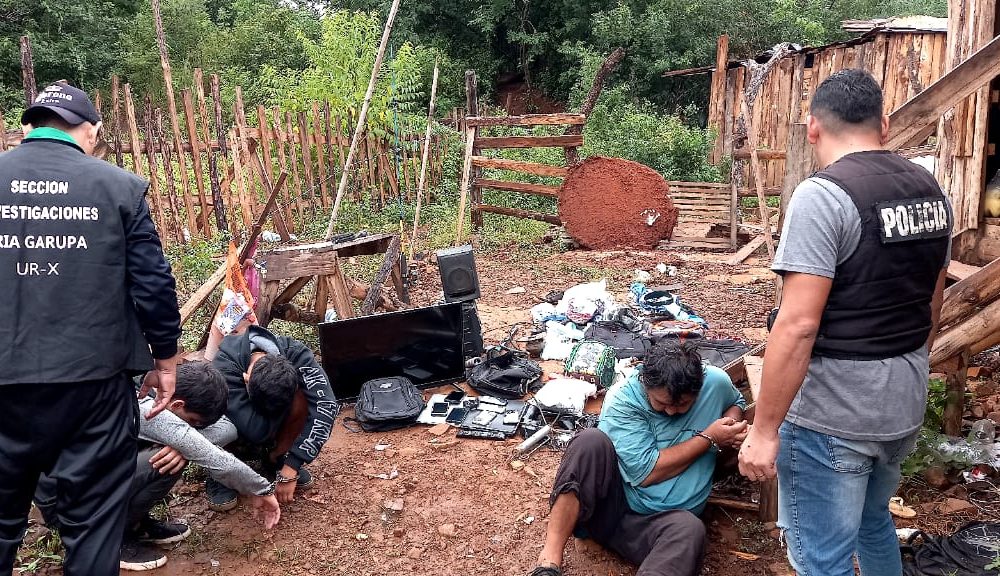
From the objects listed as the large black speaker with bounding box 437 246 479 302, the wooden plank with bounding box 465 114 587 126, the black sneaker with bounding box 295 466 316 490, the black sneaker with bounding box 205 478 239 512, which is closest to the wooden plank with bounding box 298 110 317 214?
the wooden plank with bounding box 465 114 587 126

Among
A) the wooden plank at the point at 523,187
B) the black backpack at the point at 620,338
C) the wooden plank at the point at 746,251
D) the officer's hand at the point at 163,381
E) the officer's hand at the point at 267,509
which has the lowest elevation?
the officer's hand at the point at 267,509

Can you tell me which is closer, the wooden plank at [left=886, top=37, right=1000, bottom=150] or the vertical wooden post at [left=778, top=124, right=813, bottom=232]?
the wooden plank at [left=886, top=37, right=1000, bottom=150]

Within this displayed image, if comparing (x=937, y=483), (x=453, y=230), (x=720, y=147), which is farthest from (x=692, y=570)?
(x=720, y=147)

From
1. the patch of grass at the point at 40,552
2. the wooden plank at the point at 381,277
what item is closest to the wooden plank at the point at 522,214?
the wooden plank at the point at 381,277

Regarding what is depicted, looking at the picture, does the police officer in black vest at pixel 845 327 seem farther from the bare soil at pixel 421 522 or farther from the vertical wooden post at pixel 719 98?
the vertical wooden post at pixel 719 98

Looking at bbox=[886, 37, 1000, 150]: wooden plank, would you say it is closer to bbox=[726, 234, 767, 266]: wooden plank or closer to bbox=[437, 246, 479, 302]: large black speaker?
bbox=[437, 246, 479, 302]: large black speaker

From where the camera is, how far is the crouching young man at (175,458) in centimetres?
321

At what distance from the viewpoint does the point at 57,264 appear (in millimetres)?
2520

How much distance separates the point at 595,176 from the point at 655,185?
0.86 metres

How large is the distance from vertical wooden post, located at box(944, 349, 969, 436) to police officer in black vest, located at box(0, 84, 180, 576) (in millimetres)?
3752

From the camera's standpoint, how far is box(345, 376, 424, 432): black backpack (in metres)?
4.84

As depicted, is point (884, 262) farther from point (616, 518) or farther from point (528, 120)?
point (528, 120)

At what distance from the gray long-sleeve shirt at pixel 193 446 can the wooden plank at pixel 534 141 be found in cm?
772

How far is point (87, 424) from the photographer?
257 cm
